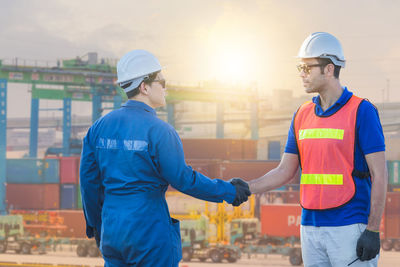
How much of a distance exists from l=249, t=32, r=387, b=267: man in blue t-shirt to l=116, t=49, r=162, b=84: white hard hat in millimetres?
928

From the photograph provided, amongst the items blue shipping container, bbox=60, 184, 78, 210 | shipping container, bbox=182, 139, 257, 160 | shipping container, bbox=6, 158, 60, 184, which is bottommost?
blue shipping container, bbox=60, 184, 78, 210

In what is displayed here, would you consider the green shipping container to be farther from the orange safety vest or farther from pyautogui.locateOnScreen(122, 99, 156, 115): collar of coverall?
pyautogui.locateOnScreen(122, 99, 156, 115): collar of coverall

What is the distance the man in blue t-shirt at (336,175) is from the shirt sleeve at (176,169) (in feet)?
2.07

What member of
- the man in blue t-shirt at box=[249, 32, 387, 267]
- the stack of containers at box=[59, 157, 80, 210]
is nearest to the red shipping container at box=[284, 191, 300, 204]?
the stack of containers at box=[59, 157, 80, 210]

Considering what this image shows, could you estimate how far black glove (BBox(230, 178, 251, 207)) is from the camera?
3.31 meters

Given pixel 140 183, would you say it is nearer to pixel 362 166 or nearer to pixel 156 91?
pixel 156 91

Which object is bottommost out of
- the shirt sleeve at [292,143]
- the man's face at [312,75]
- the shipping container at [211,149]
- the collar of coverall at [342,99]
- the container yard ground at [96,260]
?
the container yard ground at [96,260]

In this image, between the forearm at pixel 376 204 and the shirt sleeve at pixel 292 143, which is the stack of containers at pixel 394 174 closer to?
the shirt sleeve at pixel 292 143

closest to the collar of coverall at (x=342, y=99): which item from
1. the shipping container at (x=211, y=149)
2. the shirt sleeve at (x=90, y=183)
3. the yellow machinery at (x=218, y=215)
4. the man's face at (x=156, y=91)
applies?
the man's face at (x=156, y=91)

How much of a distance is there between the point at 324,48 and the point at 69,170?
35.6 m

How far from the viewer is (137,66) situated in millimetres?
3162

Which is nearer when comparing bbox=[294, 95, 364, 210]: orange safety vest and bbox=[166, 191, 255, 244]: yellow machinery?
bbox=[294, 95, 364, 210]: orange safety vest

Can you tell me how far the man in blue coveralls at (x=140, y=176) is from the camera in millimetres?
2934

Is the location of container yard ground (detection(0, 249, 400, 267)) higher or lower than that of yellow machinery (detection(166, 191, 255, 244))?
lower
